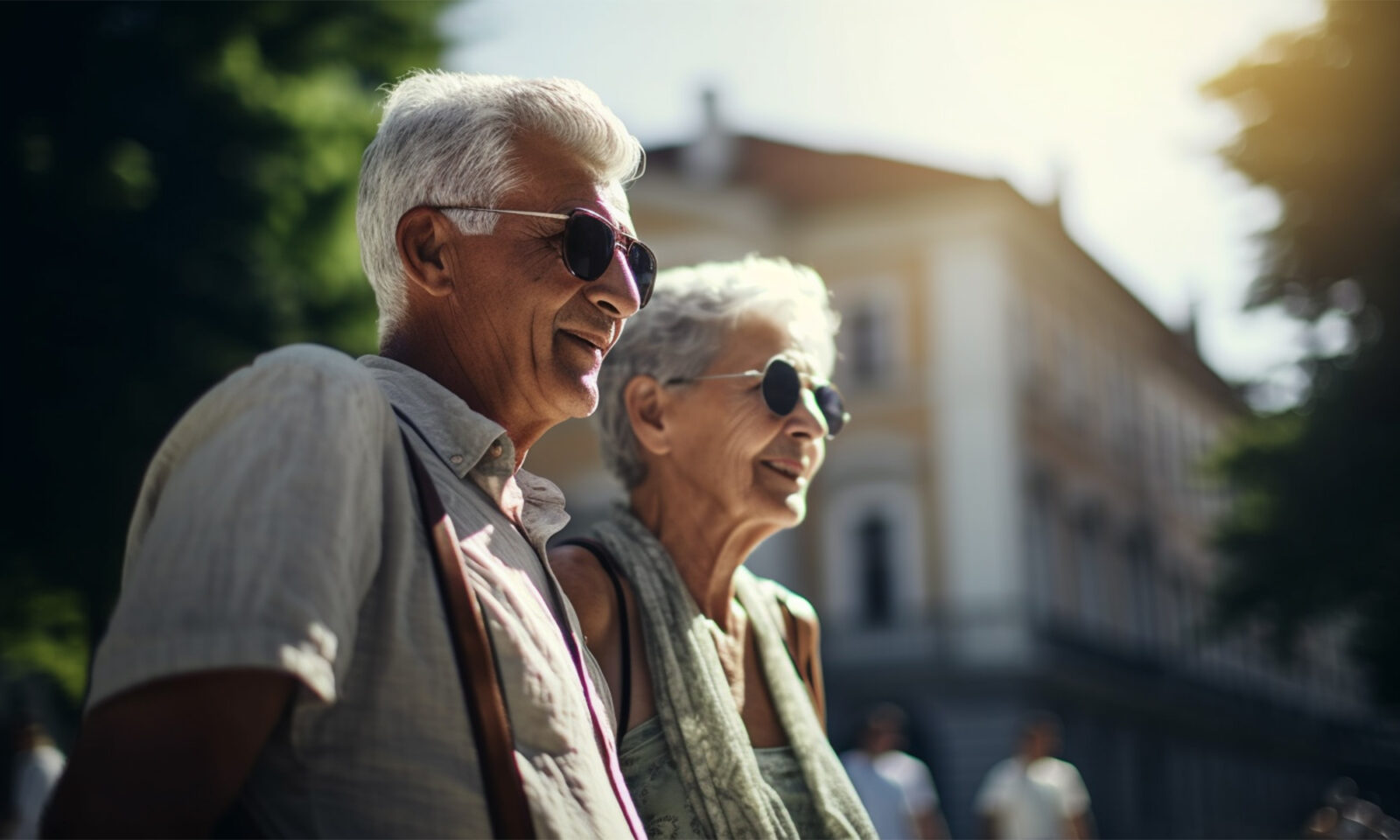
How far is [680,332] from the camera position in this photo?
3477 millimetres

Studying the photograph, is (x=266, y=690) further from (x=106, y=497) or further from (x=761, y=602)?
(x=106, y=497)

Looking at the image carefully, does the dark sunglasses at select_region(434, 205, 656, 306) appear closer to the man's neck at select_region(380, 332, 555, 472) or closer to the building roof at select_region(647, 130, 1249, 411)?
the man's neck at select_region(380, 332, 555, 472)

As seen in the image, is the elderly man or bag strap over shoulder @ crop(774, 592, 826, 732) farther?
bag strap over shoulder @ crop(774, 592, 826, 732)

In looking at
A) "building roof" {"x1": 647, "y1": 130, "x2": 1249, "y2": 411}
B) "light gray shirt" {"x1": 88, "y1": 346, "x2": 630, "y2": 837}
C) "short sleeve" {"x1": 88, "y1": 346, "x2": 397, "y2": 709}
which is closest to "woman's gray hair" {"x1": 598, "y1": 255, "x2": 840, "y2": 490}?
"light gray shirt" {"x1": 88, "y1": 346, "x2": 630, "y2": 837}

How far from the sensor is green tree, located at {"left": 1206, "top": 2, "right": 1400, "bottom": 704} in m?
18.7

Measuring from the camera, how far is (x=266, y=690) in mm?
1420

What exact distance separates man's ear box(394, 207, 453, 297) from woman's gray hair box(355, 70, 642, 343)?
0.02 meters

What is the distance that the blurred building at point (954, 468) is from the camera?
90.2ft

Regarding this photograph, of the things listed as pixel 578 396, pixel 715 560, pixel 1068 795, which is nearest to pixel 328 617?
pixel 578 396

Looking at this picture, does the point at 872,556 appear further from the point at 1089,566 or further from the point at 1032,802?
the point at 1032,802

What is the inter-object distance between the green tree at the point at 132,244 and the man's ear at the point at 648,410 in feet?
31.2

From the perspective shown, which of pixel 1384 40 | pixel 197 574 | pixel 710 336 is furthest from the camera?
pixel 1384 40

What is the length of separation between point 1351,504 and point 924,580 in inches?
374

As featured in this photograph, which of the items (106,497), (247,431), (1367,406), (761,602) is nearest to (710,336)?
(761,602)
